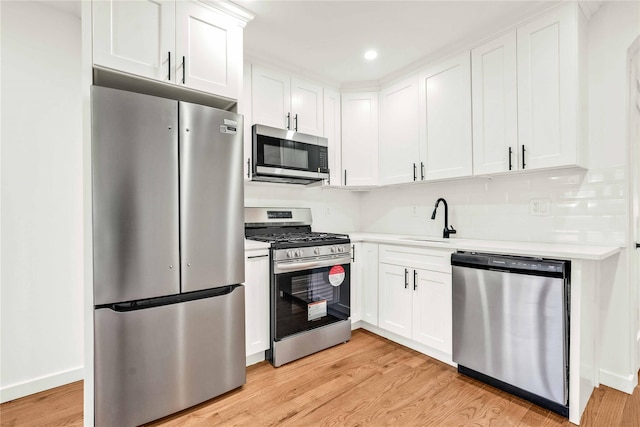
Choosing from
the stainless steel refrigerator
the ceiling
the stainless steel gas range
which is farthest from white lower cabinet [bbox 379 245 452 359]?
the ceiling

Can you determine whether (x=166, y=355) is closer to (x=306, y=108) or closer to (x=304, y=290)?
(x=304, y=290)

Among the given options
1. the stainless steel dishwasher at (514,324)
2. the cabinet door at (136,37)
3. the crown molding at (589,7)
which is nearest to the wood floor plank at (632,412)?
the stainless steel dishwasher at (514,324)

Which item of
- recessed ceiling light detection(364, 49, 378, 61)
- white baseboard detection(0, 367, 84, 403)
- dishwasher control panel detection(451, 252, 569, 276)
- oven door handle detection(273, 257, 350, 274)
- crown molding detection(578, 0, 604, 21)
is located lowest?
white baseboard detection(0, 367, 84, 403)

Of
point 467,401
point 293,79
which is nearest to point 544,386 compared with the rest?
point 467,401

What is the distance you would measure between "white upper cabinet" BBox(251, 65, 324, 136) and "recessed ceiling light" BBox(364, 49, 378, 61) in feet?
1.82

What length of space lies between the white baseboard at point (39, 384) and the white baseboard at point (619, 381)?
3.58 m

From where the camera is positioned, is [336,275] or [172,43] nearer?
[172,43]

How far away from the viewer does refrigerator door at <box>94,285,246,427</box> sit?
1.58 meters

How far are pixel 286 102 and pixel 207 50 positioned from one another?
961mm

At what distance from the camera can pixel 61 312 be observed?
2143 mm

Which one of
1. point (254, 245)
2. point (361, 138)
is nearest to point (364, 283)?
point (254, 245)

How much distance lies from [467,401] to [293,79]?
284 cm

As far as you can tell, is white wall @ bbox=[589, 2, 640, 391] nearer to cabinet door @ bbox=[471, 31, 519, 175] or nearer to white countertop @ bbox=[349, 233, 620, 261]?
white countertop @ bbox=[349, 233, 620, 261]

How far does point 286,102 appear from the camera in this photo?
2.86m
